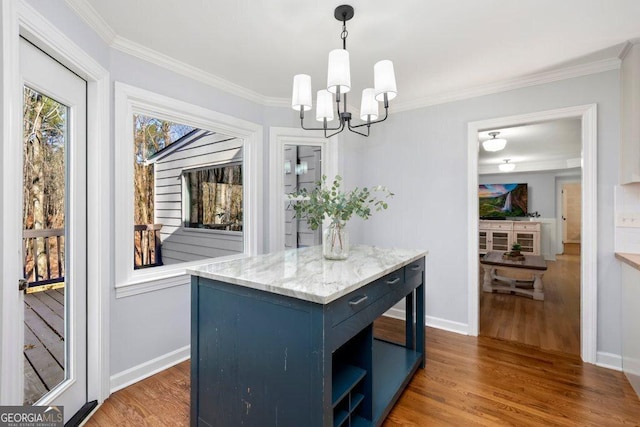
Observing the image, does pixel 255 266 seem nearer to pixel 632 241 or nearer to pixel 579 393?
pixel 579 393

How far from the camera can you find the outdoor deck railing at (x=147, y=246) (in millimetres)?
2461

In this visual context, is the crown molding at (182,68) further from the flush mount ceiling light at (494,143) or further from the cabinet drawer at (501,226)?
the cabinet drawer at (501,226)

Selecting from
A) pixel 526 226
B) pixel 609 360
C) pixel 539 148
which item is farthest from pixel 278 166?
pixel 526 226

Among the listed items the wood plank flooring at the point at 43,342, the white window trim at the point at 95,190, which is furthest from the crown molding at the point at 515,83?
the wood plank flooring at the point at 43,342

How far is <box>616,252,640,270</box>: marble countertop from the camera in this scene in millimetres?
2015

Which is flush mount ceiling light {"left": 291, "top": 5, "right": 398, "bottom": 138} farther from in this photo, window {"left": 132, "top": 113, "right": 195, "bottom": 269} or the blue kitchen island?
window {"left": 132, "top": 113, "right": 195, "bottom": 269}

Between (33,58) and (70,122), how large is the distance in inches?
15.4

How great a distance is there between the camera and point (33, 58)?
4.89 ft

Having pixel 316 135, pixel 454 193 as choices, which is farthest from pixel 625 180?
pixel 316 135

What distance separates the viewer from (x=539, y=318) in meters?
3.42

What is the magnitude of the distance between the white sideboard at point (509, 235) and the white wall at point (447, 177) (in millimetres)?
5566

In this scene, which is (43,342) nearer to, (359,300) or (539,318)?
(359,300)

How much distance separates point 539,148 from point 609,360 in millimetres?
4545

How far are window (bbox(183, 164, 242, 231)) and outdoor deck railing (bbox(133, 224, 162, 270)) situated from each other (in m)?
0.53
